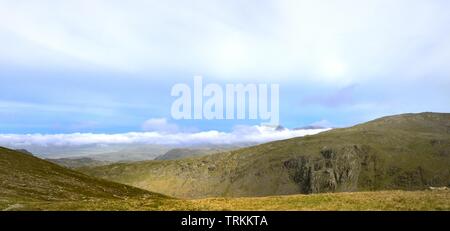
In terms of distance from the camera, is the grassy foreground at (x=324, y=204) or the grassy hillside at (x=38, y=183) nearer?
the grassy foreground at (x=324, y=204)

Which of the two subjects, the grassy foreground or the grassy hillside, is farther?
the grassy hillside

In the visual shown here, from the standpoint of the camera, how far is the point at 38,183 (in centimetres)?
8100

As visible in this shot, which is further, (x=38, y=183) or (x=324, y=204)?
(x=38, y=183)

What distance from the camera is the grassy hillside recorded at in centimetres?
6656

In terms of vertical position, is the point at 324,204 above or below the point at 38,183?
above

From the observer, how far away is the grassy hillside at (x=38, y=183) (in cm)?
6656
